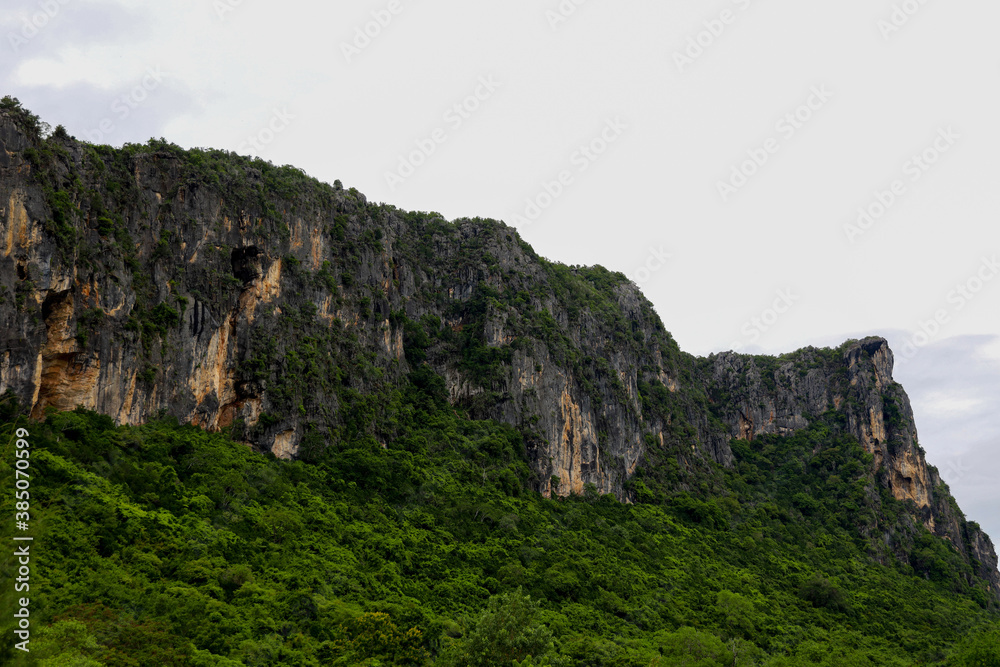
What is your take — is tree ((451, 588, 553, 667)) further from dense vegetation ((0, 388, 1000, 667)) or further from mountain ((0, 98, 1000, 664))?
mountain ((0, 98, 1000, 664))

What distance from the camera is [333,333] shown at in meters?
61.2

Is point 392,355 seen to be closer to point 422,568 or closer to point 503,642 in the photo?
point 422,568

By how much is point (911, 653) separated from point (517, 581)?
34.8m

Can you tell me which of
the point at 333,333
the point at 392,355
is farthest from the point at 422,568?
the point at 392,355

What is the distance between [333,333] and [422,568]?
25.0 meters

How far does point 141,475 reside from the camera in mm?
37219

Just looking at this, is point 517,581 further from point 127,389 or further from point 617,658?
point 127,389

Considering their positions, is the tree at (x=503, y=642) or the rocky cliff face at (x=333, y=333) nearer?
the tree at (x=503, y=642)

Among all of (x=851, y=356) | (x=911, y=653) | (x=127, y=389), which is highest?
(x=851, y=356)

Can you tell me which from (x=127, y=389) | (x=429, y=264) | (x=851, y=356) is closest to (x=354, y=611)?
(x=127, y=389)

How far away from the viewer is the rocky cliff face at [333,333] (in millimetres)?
38719

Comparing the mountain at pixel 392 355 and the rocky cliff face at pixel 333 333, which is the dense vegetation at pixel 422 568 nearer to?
the mountain at pixel 392 355

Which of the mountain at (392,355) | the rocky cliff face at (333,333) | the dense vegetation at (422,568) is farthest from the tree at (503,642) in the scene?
the rocky cliff face at (333,333)

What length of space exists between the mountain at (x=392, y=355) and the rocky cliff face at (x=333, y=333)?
0.19 metres
